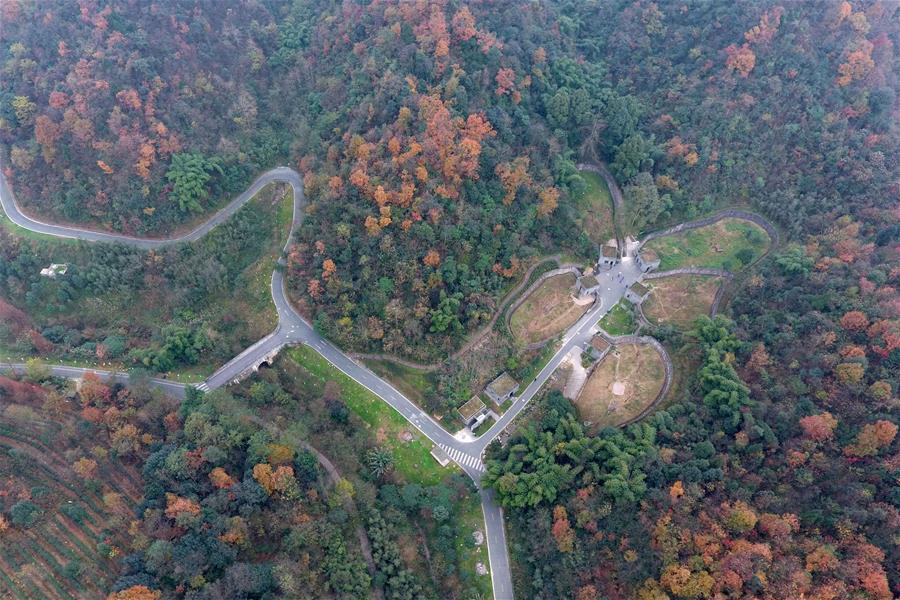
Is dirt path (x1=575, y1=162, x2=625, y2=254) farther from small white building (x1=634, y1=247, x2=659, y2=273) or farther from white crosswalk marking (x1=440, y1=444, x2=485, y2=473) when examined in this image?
white crosswalk marking (x1=440, y1=444, x2=485, y2=473)

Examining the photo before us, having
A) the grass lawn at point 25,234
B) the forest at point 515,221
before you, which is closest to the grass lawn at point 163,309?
the grass lawn at point 25,234

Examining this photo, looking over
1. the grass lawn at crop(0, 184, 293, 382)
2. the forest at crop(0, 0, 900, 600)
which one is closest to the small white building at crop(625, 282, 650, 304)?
the forest at crop(0, 0, 900, 600)

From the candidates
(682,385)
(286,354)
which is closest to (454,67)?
(286,354)

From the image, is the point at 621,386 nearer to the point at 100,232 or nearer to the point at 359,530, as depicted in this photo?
the point at 359,530

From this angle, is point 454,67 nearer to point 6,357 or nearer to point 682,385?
point 682,385

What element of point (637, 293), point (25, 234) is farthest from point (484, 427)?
point (25, 234)

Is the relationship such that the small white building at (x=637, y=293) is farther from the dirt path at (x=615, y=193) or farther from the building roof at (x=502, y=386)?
the building roof at (x=502, y=386)
